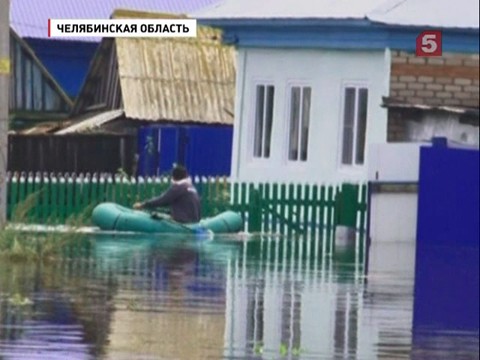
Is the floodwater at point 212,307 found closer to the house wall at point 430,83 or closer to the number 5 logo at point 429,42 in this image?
the number 5 logo at point 429,42

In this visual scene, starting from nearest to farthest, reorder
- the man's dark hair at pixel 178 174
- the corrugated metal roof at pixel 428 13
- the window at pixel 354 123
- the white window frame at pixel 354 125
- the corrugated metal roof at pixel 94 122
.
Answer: the man's dark hair at pixel 178 174 < the corrugated metal roof at pixel 428 13 < the white window frame at pixel 354 125 < the window at pixel 354 123 < the corrugated metal roof at pixel 94 122

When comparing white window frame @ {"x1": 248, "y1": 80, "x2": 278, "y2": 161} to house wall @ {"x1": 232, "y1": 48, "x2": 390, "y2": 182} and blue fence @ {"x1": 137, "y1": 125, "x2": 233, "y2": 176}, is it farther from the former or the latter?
blue fence @ {"x1": 137, "y1": 125, "x2": 233, "y2": 176}

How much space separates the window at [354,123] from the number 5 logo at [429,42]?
4.97ft

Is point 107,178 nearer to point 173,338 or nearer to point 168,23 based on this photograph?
point 168,23

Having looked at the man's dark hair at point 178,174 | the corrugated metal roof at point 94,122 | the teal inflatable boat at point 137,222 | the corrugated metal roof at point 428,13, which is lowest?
the teal inflatable boat at point 137,222

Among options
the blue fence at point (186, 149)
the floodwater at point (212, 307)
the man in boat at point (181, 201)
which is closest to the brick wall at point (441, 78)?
the man in boat at point (181, 201)

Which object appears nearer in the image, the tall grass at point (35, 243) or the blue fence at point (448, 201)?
the tall grass at point (35, 243)

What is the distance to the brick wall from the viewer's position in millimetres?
32531

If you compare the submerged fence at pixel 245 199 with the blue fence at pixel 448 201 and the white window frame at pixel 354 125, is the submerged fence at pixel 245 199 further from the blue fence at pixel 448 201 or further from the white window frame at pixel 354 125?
the blue fence at pixel 448 201

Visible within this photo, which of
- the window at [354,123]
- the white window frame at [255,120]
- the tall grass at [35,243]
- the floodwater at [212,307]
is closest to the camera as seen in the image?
the floodwater at [212,307]

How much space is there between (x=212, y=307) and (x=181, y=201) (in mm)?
11449

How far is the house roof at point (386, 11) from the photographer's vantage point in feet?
104

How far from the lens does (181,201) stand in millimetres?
29969

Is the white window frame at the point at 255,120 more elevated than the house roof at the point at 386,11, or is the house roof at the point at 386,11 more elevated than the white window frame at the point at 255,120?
the house roof at the point at 386,11
